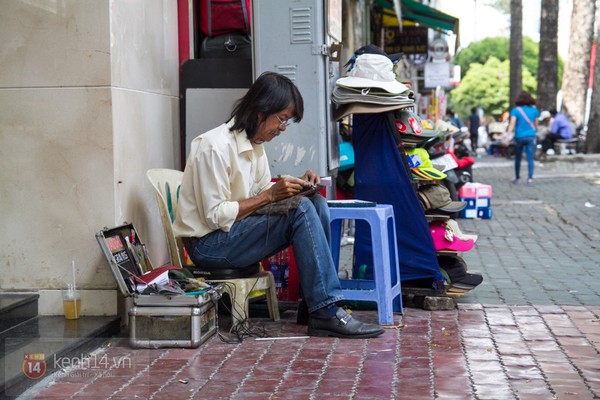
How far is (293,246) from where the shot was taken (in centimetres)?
520

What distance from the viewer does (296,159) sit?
6301 millimetres

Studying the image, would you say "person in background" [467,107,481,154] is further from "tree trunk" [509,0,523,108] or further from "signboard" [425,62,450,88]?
"signboard" [425,62,450,88]

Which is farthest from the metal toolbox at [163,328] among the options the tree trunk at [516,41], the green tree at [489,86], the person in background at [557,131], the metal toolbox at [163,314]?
the green tree at [489,86]

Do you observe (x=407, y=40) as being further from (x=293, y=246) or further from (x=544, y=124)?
(x=293, y=246)

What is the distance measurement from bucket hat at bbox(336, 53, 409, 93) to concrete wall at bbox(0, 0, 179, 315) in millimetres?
1585

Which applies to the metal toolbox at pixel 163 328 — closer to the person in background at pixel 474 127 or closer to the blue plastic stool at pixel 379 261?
the blue plastic stool at pixel 379 261

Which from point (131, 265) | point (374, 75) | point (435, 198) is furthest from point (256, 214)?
point (435, 198)

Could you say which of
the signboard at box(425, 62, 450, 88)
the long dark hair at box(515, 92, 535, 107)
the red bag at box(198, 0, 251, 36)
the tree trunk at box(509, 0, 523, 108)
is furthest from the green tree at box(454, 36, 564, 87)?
the red bag at box(198, 0, 251, 36)

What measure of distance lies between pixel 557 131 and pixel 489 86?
136 ft

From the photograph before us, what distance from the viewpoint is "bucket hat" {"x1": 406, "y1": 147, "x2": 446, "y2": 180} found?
20.4 ft

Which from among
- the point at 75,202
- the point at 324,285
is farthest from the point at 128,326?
the point at 324,285

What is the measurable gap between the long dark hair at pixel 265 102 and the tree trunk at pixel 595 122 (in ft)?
69.4

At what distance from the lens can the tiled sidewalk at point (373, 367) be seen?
4.16 meters

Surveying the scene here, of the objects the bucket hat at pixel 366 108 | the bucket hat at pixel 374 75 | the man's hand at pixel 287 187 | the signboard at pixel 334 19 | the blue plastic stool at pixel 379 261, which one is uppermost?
the signboard at pixel 334 19
